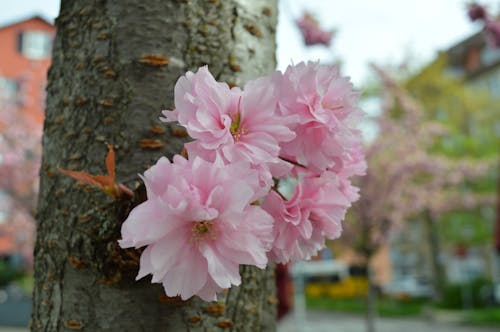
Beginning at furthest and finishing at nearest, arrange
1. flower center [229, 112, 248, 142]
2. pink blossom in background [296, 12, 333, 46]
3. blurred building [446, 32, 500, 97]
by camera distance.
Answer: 1. blurred building [446, 32, 500, 97]
2. pink blossom in background [296, 12, 333, 46]
3. flower center [229, 112, 248, 142]

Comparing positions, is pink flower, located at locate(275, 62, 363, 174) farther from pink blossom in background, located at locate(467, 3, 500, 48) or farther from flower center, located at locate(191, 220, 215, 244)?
pink blossom in background, located at locate(467, 3, 500, 48)

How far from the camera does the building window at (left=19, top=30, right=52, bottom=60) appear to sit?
2991cm

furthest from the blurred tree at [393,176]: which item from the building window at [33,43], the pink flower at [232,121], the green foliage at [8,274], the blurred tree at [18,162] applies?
the building window at [33,43]

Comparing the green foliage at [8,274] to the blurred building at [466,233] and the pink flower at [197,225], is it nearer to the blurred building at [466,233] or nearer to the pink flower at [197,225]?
the blurred building at [466,233]

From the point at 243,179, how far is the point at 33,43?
33.1 meters

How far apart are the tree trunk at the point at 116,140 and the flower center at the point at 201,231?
1.01ft

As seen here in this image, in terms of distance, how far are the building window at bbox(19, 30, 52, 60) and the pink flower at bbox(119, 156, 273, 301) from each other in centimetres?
3219

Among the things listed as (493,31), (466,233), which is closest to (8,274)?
(466,233)

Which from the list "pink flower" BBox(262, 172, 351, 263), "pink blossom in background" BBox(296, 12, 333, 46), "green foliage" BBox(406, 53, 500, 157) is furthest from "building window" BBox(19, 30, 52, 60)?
"pink flower" BBox(262, 172, 351, 263)

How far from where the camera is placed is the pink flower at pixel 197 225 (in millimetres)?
728

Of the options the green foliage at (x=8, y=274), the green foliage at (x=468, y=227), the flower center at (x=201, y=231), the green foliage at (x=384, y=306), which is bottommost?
the green foliage at (x=384, y=306)

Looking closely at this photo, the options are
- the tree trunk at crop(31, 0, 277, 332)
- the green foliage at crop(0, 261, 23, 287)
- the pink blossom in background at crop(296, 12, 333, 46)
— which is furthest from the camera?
the green foliage at crop(0, 261, 23, 287)

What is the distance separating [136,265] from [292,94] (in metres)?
0.49

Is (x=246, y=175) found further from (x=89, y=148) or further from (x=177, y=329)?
(x=89, y=148)
